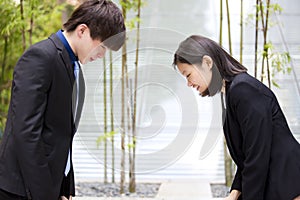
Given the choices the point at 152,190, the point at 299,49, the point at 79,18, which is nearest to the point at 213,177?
the point at 152,190

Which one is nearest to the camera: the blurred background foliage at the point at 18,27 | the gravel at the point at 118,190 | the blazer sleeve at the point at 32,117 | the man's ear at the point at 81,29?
the blazer sleeve at the point at 32,117

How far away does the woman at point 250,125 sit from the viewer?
1.47m

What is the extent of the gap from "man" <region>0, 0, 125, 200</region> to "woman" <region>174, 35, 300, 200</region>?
252 millimetres

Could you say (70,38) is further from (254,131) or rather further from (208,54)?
(254,131)

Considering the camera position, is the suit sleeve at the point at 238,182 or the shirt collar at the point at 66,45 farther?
the suit sleeve at the point at 238,182

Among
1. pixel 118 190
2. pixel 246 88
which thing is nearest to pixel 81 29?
pixel 246 88

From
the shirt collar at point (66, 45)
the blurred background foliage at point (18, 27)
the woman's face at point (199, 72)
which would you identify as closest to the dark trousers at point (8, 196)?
Answer: the shirt collar at point (66, 45)

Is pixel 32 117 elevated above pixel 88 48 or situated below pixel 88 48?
below

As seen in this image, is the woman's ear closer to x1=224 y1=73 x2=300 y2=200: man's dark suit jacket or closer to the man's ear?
x1=224 y1=73 x2=300 y2=200: man's dark suit jacket

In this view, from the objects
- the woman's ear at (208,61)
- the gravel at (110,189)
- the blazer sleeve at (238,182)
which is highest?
the woman's ear at (208,61)

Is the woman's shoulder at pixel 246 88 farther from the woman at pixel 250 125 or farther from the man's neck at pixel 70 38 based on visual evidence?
the man's neck at pixel 70 38

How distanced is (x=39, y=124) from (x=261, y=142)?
60 centimetres

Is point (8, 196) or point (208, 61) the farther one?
point (208, 61)

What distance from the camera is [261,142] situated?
146 cm
